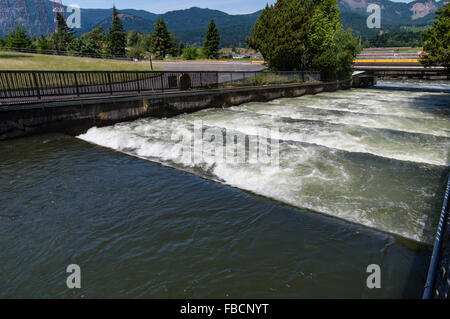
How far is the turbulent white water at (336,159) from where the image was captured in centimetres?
607

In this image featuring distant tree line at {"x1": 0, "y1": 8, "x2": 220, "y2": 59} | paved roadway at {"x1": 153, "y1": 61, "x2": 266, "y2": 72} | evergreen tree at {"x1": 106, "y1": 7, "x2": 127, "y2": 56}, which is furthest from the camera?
evergreen tree at {"x1": 106, "y1": 7, "x2": 127, "y2": 56}

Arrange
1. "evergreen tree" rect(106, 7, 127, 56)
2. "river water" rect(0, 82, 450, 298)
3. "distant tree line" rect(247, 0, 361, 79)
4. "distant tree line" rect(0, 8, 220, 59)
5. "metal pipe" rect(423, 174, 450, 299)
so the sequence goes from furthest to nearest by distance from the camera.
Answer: "evergreen tree" rect(106, 7, 127, 56), "distant tree line" rect(0, 8, 220, 59), "distant tree line" rect(247, 0, 361, 79), "river water" rect(0, 82, 450, 298), "metal pipe" rect(423, 174, 450, 299)

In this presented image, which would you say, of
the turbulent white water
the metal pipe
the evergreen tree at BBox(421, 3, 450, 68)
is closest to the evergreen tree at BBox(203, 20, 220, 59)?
the evergreen tree at BBox(421, 3, 450, 68)

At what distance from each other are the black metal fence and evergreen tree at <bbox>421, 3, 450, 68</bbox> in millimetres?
11828

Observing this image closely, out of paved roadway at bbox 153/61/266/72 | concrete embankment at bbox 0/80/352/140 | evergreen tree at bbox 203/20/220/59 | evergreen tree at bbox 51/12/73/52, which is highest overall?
evergreen tree at bbox 51/12/73/52

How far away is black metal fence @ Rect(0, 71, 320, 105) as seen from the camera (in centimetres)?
1198

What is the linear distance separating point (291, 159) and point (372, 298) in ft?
18.6

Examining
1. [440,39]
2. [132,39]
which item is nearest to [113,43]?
[132,39]

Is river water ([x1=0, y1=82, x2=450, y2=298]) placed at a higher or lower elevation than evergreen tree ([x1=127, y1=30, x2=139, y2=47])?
lower

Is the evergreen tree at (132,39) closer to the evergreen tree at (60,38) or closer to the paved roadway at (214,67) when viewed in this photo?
the evergreen tree at (60,38)

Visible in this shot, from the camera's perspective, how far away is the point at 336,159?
358 inches

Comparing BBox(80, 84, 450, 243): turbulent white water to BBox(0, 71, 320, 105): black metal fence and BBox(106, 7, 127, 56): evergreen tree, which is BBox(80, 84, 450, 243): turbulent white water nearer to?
BBox(0, 71, 320, 105): black metal fence

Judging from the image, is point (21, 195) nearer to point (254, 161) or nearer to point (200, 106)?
point (254, 161)

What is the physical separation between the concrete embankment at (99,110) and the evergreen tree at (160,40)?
294ft
